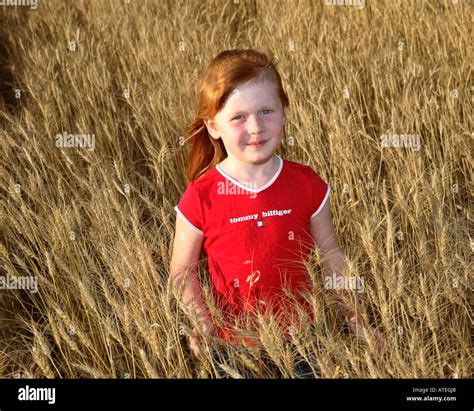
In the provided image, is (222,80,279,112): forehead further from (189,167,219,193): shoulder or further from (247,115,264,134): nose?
(189,167,219,193): shoulder

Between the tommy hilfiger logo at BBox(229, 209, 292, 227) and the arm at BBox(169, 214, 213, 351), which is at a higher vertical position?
the tommy hilfiger logo at BBox(229, 209, 292, 227)

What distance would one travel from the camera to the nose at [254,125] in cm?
180

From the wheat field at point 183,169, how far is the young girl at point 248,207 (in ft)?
0.34

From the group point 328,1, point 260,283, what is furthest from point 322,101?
point 260,283

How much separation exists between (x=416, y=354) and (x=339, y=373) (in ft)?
0.52

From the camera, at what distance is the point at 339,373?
1.59 meters

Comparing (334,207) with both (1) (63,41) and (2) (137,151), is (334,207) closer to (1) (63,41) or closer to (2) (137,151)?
(2) (137,151)

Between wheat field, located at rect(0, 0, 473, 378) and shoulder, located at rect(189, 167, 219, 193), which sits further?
shoulder, located at rect(189, 167, 219, 193)
